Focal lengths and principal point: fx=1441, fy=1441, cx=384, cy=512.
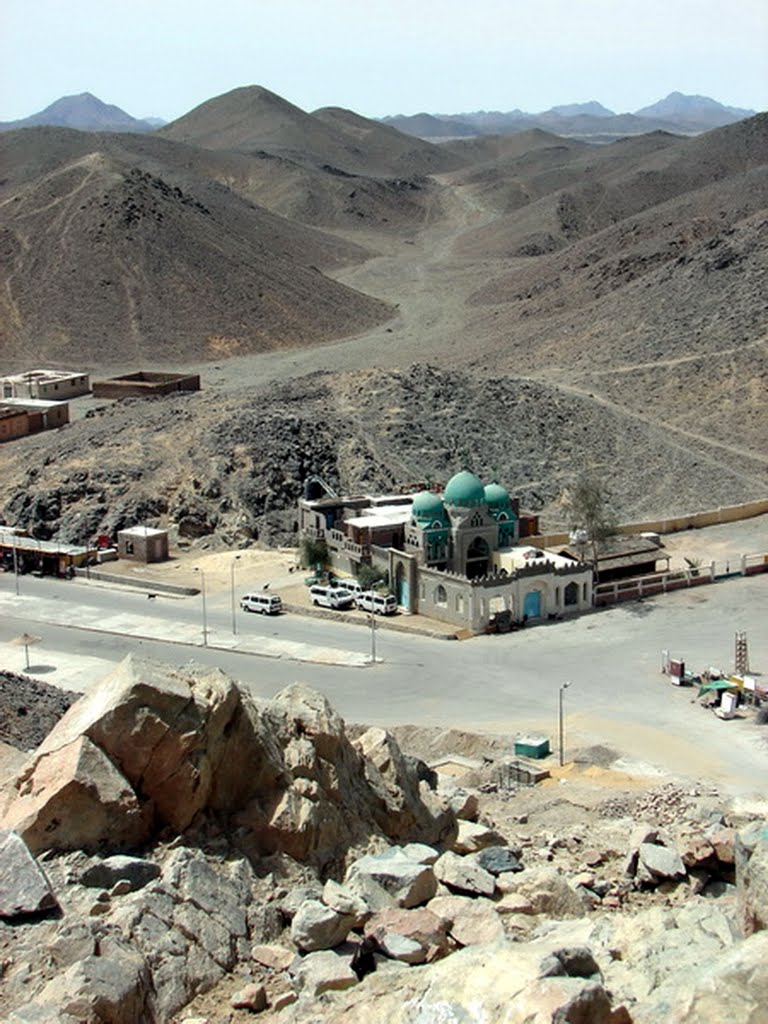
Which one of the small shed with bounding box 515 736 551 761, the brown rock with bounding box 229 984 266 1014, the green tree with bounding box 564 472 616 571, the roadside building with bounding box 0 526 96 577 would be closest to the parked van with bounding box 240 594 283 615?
the roadside building with bounding box 0 526 96 577

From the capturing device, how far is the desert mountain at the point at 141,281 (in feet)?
339

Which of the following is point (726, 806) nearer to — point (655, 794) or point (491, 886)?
point (655, 794)

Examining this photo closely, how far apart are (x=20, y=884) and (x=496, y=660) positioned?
29.2 meters

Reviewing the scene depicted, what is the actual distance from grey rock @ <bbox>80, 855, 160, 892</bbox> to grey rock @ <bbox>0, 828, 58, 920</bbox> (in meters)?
0.66

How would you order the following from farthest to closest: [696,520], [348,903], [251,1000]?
[696,520]
[348,903]
[251,1000]

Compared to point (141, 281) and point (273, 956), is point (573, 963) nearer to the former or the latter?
point (273, 956)

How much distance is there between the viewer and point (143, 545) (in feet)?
178

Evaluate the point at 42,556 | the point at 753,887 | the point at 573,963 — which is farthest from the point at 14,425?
the point at 573,963

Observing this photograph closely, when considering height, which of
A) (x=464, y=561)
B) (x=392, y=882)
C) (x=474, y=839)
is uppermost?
(x=392, y=882)

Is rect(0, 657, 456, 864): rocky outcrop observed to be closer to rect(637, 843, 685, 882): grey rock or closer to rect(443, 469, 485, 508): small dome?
rect(637, 843, 685, 882): grey rock

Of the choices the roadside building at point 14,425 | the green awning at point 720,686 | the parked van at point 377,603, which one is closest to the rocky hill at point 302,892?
the green awning at point 720,686

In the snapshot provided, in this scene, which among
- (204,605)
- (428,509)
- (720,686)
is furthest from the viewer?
Result: (428,509)

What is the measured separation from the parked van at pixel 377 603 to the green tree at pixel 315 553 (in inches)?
155

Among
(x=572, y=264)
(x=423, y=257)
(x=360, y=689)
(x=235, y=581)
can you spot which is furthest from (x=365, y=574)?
(x=423, y=257)
